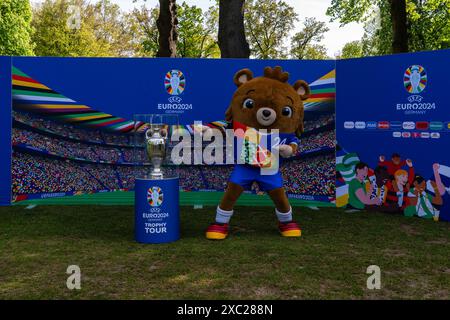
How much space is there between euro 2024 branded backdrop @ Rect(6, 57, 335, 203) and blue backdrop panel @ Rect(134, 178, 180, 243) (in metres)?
2.54

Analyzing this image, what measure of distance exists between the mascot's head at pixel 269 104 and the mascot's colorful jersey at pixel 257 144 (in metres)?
0.09

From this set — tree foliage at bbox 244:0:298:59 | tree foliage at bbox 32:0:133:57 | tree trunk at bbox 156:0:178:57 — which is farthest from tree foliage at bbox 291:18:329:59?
tree trunk at bbox 156:0:178:57

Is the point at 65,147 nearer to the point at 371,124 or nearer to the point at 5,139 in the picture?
the point at 5,139

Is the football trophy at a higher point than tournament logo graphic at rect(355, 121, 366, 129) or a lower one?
lower

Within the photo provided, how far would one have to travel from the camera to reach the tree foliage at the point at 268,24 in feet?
98.4

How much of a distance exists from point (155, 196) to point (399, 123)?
389cm

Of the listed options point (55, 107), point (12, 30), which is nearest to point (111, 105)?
point (55, 107)

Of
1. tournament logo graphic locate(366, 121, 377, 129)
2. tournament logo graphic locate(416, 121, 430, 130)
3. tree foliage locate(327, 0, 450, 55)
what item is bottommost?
tournament logo graphic locate(416, 121, 430, 130)

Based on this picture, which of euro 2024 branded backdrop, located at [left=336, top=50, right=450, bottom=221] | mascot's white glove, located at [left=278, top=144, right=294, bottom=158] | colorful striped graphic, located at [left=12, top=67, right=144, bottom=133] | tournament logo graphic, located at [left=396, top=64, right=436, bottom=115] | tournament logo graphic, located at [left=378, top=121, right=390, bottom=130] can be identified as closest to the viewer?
mascot's white glove, located at [left=278, top=144, right=294, bottom=158]

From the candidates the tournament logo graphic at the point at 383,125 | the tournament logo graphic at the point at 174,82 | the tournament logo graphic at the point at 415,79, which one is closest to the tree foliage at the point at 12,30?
the tournament logo graphic at the point at 174,82

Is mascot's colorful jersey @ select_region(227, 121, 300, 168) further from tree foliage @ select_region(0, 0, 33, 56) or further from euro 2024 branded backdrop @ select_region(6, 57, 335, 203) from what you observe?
tree foliage @ select_region(0, 0, 33, 56)

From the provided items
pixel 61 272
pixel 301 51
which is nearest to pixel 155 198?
pixel 61 272

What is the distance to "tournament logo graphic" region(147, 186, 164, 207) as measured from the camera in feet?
16.5

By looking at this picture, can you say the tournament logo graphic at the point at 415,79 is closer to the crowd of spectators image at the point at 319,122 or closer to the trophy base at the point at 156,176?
the crowd of spectators image at the point at 319,122
